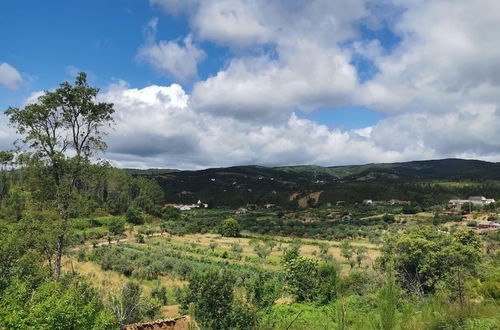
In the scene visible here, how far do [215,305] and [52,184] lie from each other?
38.9 feet

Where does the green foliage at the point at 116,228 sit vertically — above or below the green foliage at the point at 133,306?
below

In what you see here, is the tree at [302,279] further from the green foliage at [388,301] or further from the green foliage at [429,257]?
the green foliage at [388,301]

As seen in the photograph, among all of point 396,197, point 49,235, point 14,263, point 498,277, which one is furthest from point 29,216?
point 396,197

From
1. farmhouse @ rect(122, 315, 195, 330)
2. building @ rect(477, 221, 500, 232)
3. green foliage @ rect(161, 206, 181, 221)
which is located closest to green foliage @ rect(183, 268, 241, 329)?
farmhouse @ rect(122, 315, 195, 330)

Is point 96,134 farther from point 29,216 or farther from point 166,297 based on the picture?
point 166,297

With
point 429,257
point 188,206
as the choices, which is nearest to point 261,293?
point 429,257

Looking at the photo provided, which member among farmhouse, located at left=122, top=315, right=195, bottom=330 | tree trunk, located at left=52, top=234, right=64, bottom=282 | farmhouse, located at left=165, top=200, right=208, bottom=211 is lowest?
farmhouse, located at left=165, top=200, right=208, bottom=211

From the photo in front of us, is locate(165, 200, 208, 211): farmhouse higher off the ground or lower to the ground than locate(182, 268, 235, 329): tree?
lower

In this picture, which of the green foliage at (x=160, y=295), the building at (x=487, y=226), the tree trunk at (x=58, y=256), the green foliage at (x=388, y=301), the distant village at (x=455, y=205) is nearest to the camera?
the green foliage at (x=388, y=301)

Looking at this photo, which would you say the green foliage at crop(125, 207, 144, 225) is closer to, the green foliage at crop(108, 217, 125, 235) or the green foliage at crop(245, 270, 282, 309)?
the green foliage at crop(108, 217, 125, 235)

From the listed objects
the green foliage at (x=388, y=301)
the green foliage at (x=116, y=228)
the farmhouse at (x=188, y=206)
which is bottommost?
the farmhouse at (x=188, y=206)

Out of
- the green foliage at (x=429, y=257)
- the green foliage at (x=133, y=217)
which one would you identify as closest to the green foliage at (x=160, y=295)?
the green foliage at (x=429, y=257)

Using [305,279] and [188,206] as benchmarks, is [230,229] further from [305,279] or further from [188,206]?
[188,206]

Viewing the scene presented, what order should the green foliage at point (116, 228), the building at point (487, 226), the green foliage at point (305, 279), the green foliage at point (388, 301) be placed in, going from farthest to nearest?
the green foliage at point (116, 228)
the building at point (487, 226)
the green foliage at point (305, 279)
the green foliage at point (388, 301)
